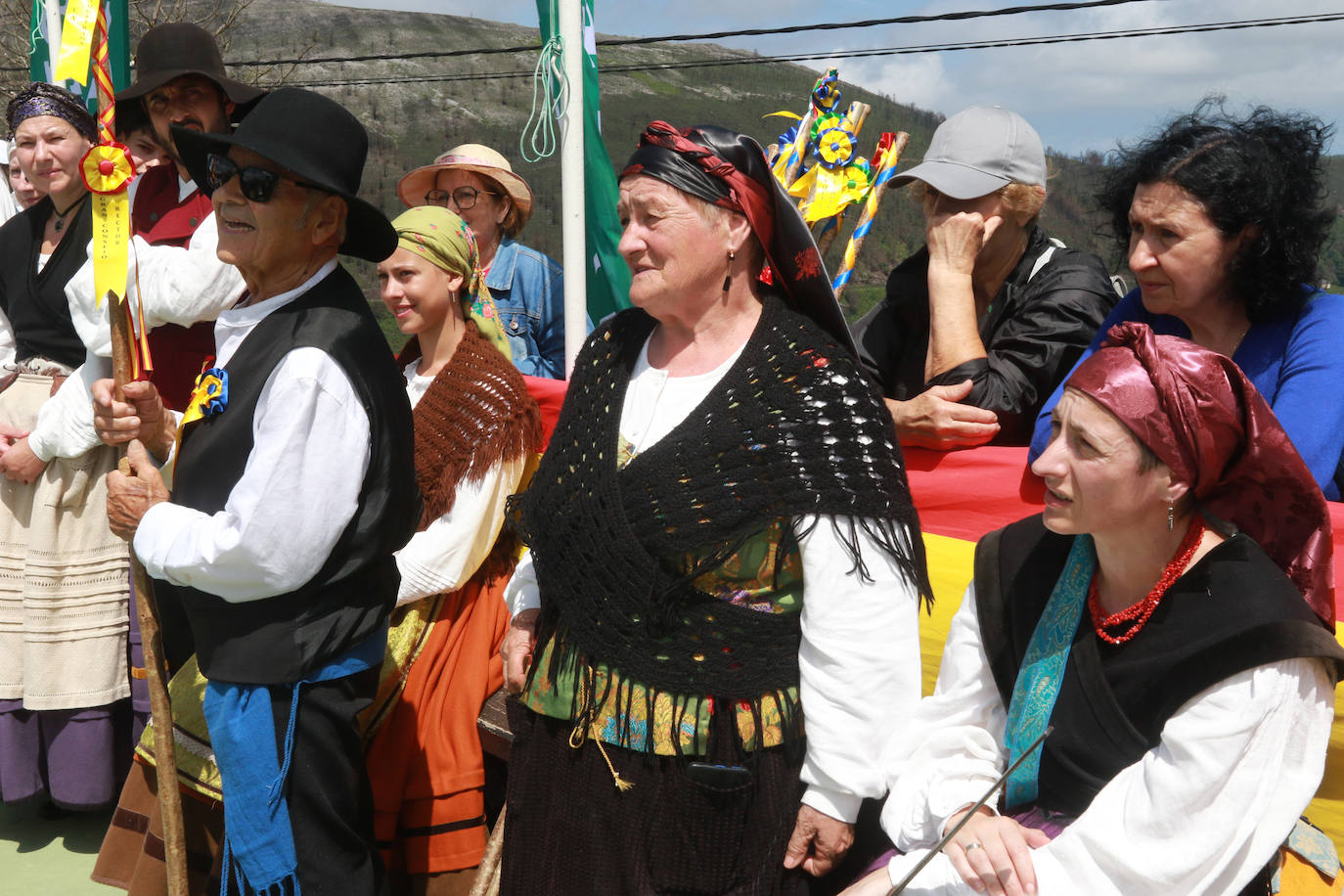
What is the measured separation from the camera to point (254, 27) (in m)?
54.1

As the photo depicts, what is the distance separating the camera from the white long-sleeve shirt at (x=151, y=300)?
3031mm

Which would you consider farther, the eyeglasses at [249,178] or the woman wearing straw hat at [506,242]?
the woman wearing straw hat at [506,242]

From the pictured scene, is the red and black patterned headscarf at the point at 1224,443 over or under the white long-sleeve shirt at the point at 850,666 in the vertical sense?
over

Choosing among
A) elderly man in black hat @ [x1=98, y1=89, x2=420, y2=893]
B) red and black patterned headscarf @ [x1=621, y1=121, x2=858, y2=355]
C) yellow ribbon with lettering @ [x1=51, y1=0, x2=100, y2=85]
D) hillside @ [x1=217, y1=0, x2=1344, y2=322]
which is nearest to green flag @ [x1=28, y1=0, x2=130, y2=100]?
yellow ribbon with lettering @ [x1=51, y1=0, x2=100, y2=85]

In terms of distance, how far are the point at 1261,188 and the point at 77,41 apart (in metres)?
2.37

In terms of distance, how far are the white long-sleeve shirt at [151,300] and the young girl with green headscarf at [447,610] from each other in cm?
46

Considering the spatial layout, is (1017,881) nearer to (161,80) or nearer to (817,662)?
(817,662)

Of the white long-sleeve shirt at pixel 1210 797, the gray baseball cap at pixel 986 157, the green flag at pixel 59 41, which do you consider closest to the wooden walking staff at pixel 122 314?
the green flag at pixel 59 41

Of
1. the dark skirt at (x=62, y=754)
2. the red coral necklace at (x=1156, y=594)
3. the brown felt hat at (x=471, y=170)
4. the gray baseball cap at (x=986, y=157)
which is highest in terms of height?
the gray baseball cap at (x=986, y=157)

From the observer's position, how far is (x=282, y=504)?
2.06 meters

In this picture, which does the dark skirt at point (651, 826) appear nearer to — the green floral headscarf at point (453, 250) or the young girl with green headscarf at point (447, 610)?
the young girl with green headscarf at point (447, 610)

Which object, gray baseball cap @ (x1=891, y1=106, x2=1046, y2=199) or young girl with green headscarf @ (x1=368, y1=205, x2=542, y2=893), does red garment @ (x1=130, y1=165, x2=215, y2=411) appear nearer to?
young girl with green headscarf @ (x1=368, y1=205, x2=542, y2=893)

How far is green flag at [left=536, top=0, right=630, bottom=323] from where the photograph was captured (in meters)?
4.26

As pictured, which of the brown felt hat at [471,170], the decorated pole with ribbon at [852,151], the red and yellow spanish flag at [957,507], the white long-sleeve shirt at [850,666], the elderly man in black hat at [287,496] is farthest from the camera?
the brown felt hat at [471,170]
